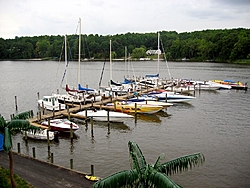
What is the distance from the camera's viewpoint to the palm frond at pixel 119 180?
32.5ft

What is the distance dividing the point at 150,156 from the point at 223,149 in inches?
286

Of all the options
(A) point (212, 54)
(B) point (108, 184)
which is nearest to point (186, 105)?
(B) point (108, 184)

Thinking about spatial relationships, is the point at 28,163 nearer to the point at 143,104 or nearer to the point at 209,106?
the point at 143,104

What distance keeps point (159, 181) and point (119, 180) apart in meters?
1.39

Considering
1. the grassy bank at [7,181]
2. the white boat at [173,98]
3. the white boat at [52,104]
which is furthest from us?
the white boat at [173,98]

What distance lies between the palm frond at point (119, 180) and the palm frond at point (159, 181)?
53 cm

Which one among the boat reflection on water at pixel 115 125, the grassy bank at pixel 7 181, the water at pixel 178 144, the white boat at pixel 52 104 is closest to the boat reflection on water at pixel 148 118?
the water at pixel 178 144

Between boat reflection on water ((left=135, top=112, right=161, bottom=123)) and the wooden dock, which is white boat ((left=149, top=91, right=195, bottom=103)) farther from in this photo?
boat reflection on water ((left=135, top=112, right=161, bottom=123))

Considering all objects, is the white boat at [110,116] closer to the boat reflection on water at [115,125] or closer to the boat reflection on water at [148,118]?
the boat reflection on water at [115,125]

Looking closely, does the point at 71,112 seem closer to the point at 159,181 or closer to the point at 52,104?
the point at 52,104

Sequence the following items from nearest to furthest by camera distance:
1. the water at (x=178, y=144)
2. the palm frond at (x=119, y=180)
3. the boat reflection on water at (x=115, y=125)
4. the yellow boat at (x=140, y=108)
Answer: the palm frond at (x=119, y=180)
the water at (x=178, y=144)
the boat reflection on water at (x=115, y=125)
the yellow boat at (x=140, y=108)

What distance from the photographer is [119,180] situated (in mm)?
10062

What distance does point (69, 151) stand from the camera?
1100 inches

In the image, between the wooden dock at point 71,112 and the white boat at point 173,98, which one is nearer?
the wooden dock at point 71,112
